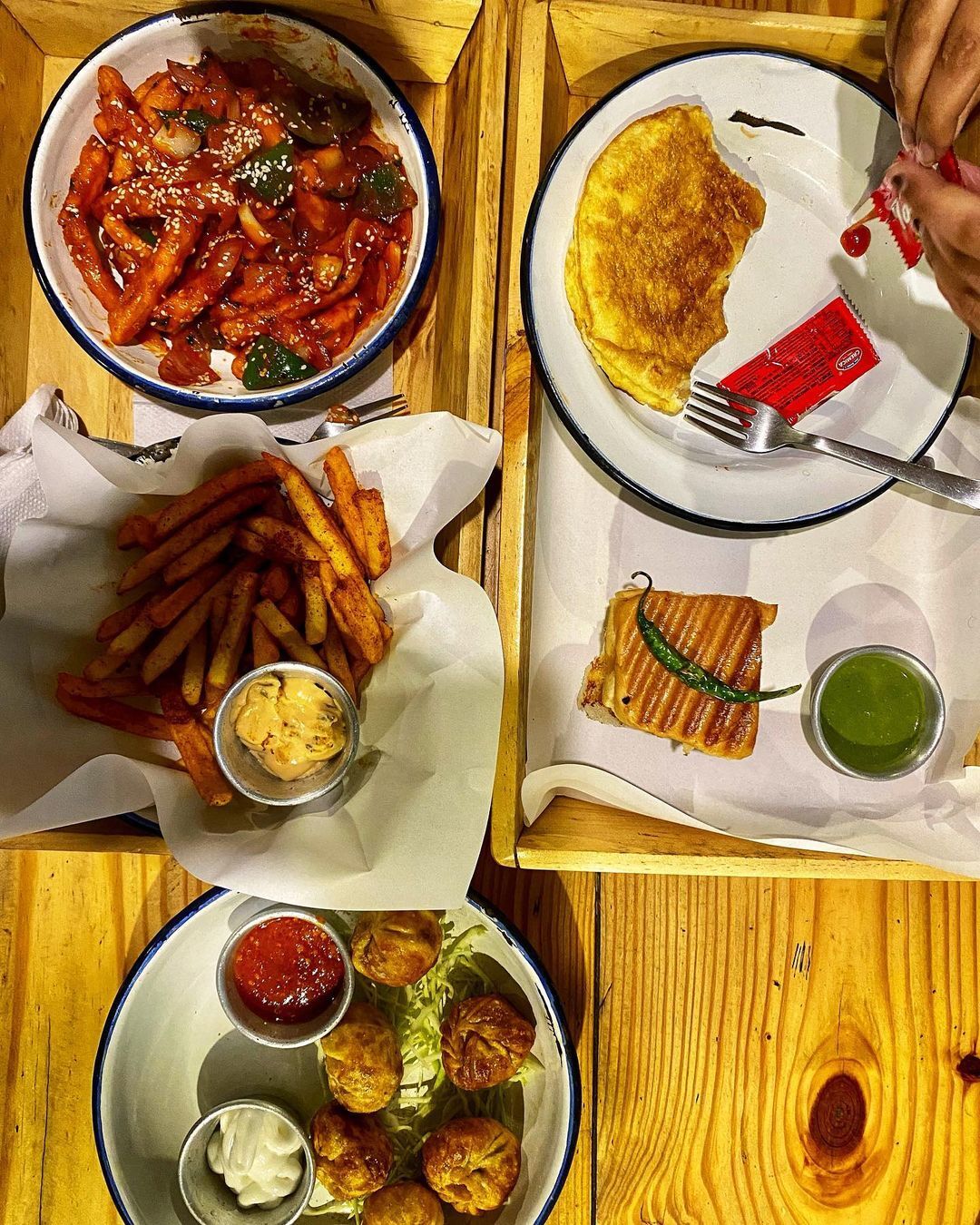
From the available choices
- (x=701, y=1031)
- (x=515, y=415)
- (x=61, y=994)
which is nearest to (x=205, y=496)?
(x=515, y=415)

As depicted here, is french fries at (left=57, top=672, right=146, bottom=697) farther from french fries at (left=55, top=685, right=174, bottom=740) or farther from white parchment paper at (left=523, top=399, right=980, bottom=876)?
white parchment paper at (left=523, top=399, right=980, bottom=876)

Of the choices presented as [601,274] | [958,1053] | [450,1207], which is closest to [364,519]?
[601,274]

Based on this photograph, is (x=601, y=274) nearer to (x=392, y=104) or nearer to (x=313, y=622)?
(x=392, y=104)

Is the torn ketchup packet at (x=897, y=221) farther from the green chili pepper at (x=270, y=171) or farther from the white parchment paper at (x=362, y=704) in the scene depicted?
the green chili pepper at (x=270, y=171)

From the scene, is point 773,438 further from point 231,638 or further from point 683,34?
point 231,638

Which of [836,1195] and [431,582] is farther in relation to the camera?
[836,1195]
